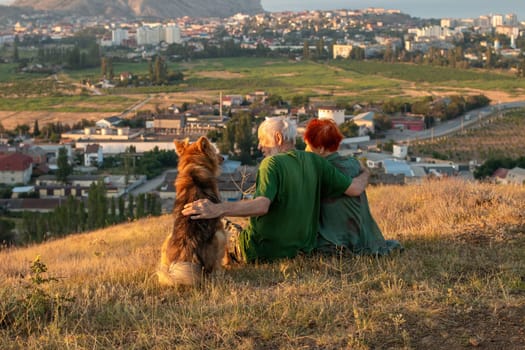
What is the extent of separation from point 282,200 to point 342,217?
45cm

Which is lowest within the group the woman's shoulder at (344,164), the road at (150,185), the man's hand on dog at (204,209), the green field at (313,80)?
the road at (150,185)

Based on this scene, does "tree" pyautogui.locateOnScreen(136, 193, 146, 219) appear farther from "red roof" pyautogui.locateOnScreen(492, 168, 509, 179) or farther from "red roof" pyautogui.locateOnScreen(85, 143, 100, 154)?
"red roof" pyautogui.locateOnScreen(85, 143, 100, 154)

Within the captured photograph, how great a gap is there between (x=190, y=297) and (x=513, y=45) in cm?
8414

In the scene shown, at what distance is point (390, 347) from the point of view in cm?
268

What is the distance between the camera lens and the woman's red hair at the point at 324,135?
401 cm

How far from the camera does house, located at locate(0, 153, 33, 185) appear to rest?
25016mm

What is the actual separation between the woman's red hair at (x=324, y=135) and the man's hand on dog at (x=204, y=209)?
748 millimetres

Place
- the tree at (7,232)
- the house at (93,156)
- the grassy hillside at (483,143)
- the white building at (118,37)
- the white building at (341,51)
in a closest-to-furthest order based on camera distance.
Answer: the tree at (7,232), the house at (93,156), the grassy hillside at (483,143), the white building at (341,51), the white building at (118,37)

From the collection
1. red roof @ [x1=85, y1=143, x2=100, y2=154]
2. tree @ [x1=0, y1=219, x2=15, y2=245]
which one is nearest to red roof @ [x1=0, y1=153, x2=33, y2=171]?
red roof @ [x1=85, y1=143, x2=100, y2=154]

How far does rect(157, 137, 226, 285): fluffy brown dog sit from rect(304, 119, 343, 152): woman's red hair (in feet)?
1.86

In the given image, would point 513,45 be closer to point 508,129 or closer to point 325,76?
point 325,76

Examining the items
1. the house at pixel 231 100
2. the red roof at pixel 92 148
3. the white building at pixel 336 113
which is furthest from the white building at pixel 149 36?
the red roof at pixel 92 148

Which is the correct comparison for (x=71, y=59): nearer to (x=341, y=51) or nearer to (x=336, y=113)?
(x=341, y=51)

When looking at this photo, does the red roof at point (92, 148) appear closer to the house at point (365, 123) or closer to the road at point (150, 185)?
the road at point (150, 185)
